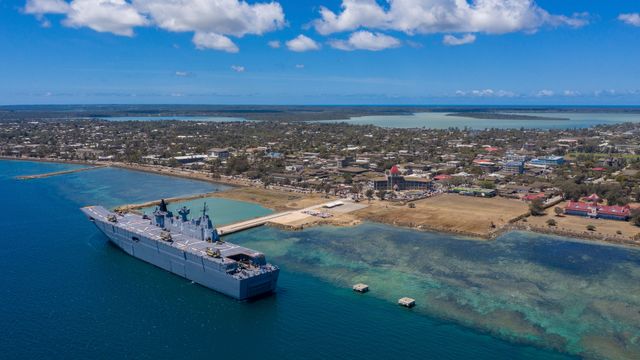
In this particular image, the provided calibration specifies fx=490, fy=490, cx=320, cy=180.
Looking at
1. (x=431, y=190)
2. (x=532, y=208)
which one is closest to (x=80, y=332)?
(x=532, y=208)

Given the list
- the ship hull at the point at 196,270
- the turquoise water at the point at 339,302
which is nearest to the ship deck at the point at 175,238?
the ship hull at the point at 196,270

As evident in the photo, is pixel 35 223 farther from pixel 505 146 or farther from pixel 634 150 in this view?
pixel 634 150

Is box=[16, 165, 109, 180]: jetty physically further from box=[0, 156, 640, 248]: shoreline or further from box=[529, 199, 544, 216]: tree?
box=[529, 199, 544, 216]: tree

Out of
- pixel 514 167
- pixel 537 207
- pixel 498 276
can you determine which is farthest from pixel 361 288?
pixel 514 167

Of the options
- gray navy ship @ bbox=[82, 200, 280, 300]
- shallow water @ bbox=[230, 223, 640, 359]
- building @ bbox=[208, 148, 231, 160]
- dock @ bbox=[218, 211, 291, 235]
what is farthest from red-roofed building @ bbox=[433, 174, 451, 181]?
gray navy ship @ bbox=[82, 200, 280, 300]

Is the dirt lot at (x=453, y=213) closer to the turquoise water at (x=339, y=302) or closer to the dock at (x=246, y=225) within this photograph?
the turquoise water at (x=339, y=302)

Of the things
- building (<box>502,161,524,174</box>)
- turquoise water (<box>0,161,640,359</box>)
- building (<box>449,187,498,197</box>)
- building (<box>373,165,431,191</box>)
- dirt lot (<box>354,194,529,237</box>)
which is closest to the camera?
turquoise water (<box>0,161,640,359</box>)

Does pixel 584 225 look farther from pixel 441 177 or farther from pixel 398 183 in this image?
pixel 441 177
